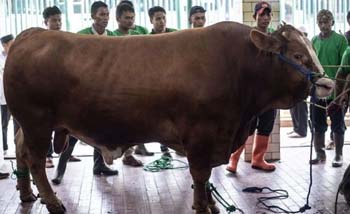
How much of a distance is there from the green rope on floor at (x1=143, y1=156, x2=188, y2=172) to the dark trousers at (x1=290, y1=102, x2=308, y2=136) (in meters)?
2.20

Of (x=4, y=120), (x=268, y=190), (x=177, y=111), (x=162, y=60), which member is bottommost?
(x=268, y=190)

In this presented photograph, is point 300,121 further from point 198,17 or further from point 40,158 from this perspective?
point 40,158

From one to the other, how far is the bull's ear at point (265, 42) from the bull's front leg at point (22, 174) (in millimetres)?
1863

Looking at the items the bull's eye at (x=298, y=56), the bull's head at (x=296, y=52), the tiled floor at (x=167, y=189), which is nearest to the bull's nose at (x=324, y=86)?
the bull's head at (x=296, y=52)

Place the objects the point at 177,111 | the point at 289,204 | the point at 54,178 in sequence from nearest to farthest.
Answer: the point at 177,111 → the point at 289,204 → the point at 54,178

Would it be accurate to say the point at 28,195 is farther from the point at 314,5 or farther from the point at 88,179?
the point at 314,5

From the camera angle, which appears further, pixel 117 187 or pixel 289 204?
pixel 117 187

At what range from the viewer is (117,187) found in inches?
194

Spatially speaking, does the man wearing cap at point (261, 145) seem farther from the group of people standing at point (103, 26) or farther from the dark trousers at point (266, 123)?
the group of people standing at point (103, 26)

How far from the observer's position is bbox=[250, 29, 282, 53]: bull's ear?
3.61 metres

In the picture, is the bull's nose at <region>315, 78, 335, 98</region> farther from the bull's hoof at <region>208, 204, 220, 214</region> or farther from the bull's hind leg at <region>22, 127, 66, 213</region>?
the bull's hind leg at <region>22, 127, 66, 213</region>

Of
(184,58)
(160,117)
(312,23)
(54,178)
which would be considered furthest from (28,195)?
(312,23)

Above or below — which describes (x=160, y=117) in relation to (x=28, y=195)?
above

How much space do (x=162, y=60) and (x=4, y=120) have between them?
310cm
